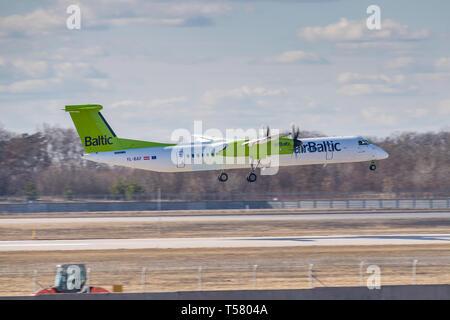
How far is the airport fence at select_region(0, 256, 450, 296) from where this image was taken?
32250 millimetres

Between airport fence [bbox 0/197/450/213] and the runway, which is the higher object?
airport fence [bbox 0/197/450/213]

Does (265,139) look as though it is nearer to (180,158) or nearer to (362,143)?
(180,158)

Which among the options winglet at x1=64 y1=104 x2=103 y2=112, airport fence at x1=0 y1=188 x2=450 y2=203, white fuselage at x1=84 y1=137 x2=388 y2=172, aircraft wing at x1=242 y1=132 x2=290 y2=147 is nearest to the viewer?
winglet at x1=64 y1=104 x2=103 y2=112

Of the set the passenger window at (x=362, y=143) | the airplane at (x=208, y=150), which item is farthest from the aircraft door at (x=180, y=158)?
the passenger window at (x=362, y=143)

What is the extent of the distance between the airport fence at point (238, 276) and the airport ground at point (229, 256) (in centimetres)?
6

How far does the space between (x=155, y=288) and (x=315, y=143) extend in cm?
→ 3081

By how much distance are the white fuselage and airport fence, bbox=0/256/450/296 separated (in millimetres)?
18107

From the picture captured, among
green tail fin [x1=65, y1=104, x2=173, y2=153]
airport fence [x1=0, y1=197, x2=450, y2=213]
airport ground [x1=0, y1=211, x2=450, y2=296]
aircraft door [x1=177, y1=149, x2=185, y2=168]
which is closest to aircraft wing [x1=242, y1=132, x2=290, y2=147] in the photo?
aircraft door [x1=177, y1=149, x2=185, y2=168]

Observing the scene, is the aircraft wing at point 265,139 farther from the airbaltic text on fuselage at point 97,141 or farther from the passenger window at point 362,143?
the airbaltic text on fuselage at point 97,141

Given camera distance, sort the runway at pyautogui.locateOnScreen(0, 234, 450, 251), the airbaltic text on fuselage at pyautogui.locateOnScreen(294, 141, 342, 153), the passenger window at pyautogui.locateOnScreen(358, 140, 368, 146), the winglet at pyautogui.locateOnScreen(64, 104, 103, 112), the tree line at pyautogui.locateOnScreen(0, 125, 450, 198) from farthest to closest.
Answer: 1. the tree line at pyautogui.locateOnScreen(0, 125, 450, 198)
2. the passenger window at pyautogui.locateOnScreen(358, 140, 368, 146)
3. the airbaltic text on fuselage at pyautogui.locateOnScreen(294, 141, 342, 153)
4. the winglet at pyautogui.locateOnScreen(64, 104, 103, 112)
5. the runway at pyautogui.locateOnScreen(0, 234, 450, 251)

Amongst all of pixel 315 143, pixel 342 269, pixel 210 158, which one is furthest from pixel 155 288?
pixel 315 143

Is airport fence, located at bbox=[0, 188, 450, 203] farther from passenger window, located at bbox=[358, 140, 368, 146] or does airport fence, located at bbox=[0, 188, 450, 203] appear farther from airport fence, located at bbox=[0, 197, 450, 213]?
passenger window, located at bbox=[358, 140, 368, 146]

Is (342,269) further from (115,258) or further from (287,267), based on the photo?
(115,258)

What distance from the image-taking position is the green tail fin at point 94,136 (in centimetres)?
5522
